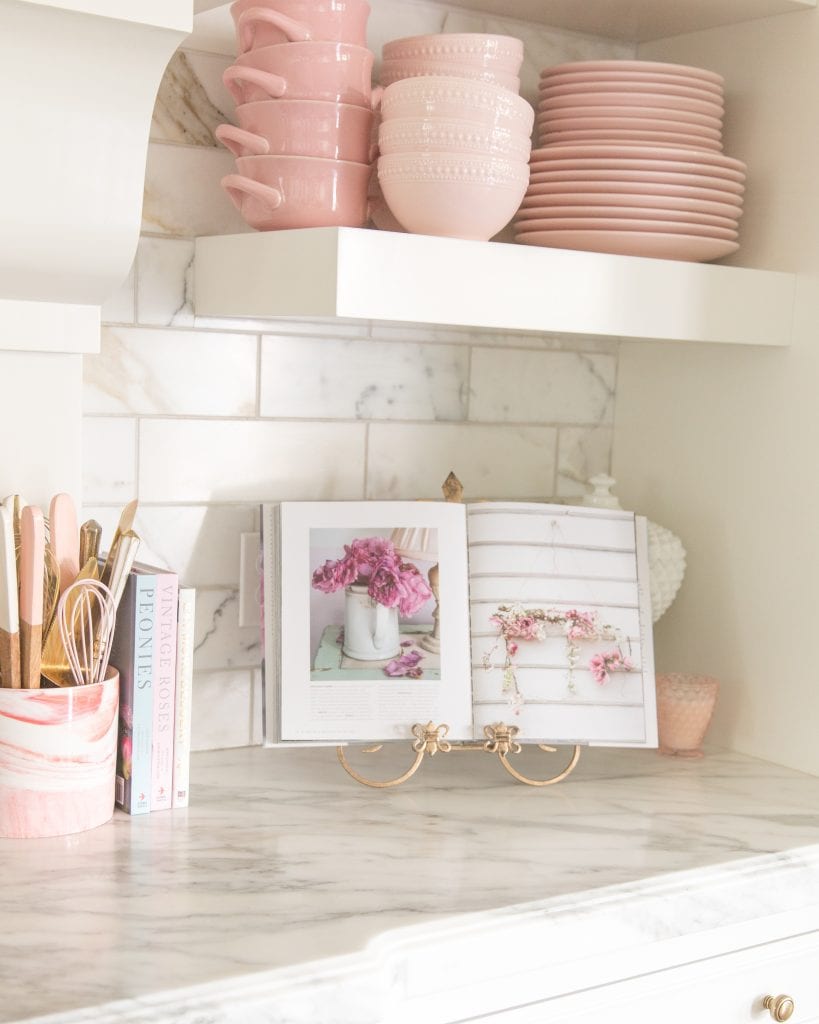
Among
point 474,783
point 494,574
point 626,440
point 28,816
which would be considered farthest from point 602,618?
point 28,816

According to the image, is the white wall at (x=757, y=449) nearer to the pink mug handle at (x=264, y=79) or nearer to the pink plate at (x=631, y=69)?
the pink plate at (x=631, y=69)

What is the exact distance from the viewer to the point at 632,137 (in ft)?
4.82

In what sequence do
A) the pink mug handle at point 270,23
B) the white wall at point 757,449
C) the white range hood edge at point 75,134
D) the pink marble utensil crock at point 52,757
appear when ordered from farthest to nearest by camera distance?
the white wall at point 757,449 < the pink mug handle at point 270,23 < the pink marble utensil crock at point 52,757 < the white range hood edge at point 75,134

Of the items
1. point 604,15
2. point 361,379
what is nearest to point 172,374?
point 361,379

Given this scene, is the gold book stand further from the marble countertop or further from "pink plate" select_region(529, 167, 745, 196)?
"pink plate" select_region(529, 167, 745, 196)

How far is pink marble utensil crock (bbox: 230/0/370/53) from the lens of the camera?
129cm

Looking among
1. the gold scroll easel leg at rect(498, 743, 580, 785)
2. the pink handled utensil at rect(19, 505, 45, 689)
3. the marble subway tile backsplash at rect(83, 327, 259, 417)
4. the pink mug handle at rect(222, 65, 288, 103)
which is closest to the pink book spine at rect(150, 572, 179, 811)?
the pink handled utensil at rect(19, 505, 45, 689)

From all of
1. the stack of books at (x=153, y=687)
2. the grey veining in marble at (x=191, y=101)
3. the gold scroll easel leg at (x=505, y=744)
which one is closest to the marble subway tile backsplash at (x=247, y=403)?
the grey veining in marble at (x=191, y=101)

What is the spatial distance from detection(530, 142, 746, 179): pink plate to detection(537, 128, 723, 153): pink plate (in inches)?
0.5

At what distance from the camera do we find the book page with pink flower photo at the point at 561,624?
1452 millimetres

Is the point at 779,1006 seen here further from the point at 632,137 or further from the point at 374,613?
the point at 632,137

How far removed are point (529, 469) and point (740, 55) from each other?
590 mm

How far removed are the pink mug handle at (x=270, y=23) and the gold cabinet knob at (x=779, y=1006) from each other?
41.9 inches

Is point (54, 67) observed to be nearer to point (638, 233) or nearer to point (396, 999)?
point (638, 233)
